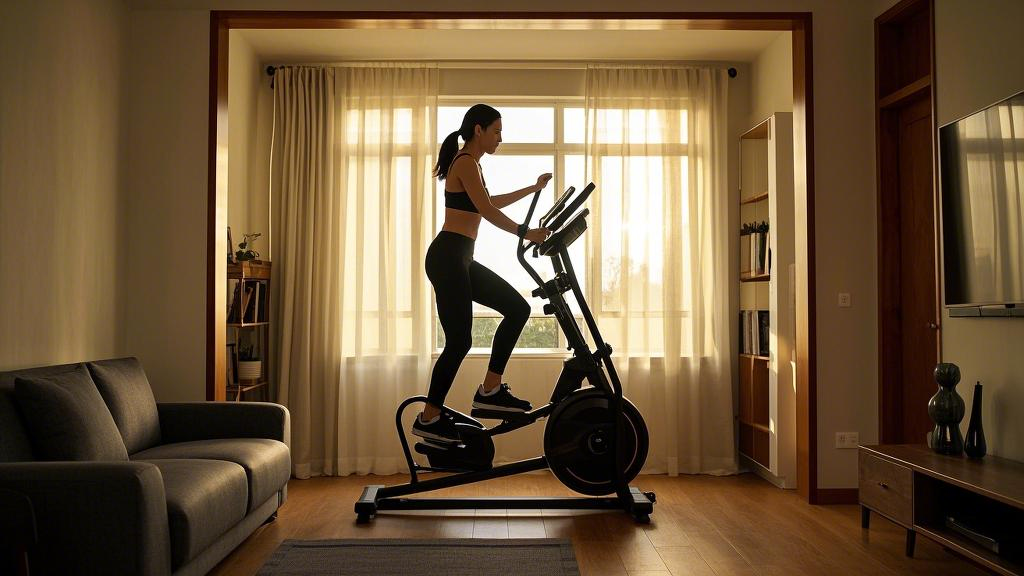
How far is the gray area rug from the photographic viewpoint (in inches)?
125

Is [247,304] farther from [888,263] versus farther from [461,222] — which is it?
[888,263]

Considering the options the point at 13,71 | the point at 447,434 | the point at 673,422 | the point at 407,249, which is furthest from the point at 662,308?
the point at 13,71

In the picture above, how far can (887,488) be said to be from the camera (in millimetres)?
3533

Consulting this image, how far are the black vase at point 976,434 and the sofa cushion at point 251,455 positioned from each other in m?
2.96

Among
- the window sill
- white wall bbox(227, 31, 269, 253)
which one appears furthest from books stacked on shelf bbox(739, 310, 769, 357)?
white wall bbox(227, 31, 269, 253)

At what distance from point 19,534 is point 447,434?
200 centimetres

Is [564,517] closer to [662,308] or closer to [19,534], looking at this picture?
[662,308]

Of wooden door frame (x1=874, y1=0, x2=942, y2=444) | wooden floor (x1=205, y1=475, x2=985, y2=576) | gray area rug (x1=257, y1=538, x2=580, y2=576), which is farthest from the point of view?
wooden door frame (x1=874, y1=0, x2=942, y2=444)

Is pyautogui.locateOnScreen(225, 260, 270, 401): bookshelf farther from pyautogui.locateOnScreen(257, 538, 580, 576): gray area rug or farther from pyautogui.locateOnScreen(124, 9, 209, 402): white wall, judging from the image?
pyautogui.locateOnScreen(257, 538, 580, 576): gray area rug

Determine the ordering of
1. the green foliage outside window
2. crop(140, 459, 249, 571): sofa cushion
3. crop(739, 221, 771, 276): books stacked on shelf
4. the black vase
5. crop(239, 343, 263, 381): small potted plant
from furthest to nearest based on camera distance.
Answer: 1. the green foliage outside window
2. crop(739, 221, 771, 276): books stacked on shelf
3. crop(239, 343, 263, 381): small potted plant
4. the black vase
5. crop(140, 459, 249, 571): sofa cushion

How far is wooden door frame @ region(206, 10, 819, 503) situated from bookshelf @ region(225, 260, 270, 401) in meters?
0.51

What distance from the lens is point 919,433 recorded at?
14.1 ft

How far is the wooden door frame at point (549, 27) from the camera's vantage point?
448 centimetres

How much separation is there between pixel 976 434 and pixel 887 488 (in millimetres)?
418
